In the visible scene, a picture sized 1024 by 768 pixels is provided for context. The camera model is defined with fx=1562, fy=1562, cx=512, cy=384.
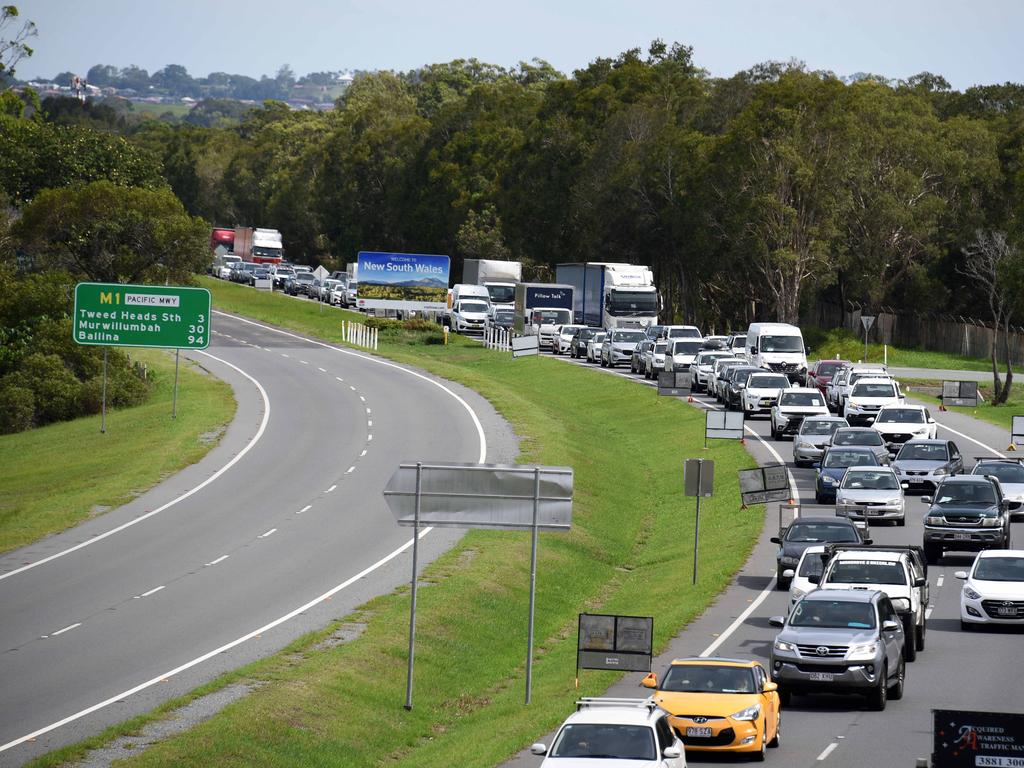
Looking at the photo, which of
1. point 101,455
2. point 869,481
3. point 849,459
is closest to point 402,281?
point 101,455

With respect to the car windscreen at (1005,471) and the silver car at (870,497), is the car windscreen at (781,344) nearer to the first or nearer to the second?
the car windscreen at (1005,471)

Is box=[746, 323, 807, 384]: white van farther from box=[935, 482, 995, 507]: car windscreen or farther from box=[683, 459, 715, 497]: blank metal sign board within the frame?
box=[683, 459, 715, 497]: blank metal sign board

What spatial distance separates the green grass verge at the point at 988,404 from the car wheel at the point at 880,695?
117 feet

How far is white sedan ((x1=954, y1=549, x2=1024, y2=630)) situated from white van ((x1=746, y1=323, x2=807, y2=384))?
1418 inches

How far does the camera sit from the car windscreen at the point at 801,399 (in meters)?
52.6

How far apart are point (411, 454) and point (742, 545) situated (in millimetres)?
16037

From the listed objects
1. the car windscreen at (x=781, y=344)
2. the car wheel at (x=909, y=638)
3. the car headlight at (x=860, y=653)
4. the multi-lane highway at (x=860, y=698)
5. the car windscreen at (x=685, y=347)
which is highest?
the car windscreen at (x=781, y=344)

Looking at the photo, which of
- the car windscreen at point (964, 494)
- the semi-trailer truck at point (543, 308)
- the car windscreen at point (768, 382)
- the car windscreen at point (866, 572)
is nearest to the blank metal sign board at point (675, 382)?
the car windscreen at point (768, 382)

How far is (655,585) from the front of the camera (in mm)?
35906

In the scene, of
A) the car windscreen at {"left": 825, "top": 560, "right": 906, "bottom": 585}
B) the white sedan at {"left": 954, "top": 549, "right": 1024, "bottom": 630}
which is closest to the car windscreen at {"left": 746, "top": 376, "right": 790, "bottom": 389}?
the white sedan at {"left": 954, "top": 549, "right": 1024, "bottom": 630}

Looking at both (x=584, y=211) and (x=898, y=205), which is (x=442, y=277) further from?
(x=898, y=205)

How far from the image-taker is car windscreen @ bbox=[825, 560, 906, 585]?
2614cm

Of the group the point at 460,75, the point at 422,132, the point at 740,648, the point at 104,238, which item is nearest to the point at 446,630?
the point at 740,648

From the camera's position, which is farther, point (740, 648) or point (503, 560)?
point (503, 560)
